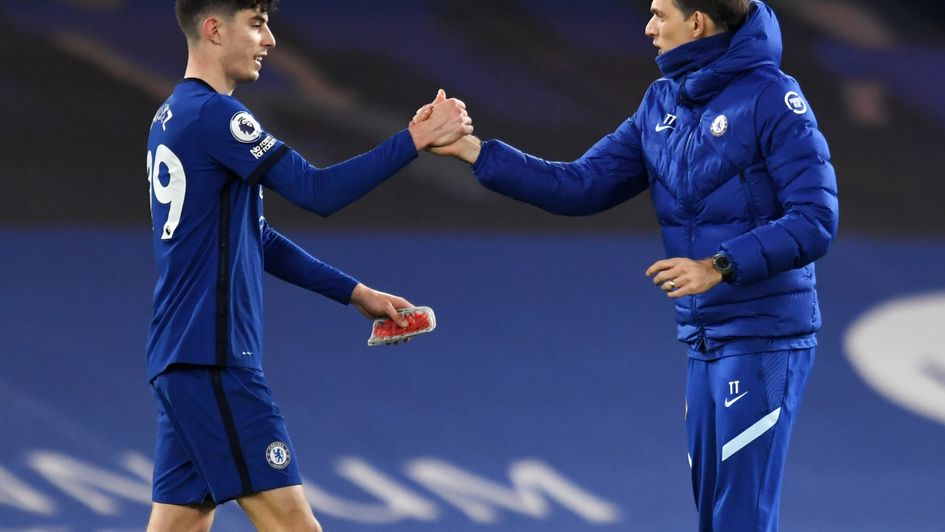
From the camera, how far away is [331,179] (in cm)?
303

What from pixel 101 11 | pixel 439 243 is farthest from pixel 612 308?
pixel 101 11

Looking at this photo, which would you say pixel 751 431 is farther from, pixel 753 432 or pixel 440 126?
pixel 440 126

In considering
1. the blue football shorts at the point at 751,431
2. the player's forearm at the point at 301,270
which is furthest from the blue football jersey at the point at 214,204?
the blue football shorts at the point at 751,431

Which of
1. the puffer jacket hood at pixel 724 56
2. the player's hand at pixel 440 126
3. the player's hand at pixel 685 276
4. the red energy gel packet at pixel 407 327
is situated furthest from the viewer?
the red energy gel packet at pixel 407 327

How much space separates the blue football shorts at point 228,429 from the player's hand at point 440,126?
68 cm

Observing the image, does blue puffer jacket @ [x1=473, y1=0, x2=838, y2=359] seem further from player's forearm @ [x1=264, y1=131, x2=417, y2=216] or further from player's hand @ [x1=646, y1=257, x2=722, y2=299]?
player's forearm @ [x1=264, y1=131, x2=417, y2=216]

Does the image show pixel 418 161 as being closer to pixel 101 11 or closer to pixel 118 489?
pixel 101 11

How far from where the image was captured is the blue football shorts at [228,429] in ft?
9.74

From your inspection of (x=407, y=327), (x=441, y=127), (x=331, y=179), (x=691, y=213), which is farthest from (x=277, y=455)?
(x=691, y=213)

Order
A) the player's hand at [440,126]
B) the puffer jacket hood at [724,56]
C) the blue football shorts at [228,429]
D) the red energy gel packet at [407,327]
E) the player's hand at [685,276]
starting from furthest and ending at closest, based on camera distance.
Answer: the red energy gel packet at [407,327]
the player's hand at [440,126]
the puffer jacket hood at [724,56]
the blue football shorts at [228,429]
the player's hand at [685,276]

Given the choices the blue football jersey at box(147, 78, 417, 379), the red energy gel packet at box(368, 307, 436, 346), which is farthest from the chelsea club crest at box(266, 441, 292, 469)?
the red energy gel packet at box(368, 307, 436, 346)

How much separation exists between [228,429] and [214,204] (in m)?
0.50

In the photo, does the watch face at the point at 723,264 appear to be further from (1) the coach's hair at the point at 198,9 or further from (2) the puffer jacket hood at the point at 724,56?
(1) the coach's hair at the point at 198,9

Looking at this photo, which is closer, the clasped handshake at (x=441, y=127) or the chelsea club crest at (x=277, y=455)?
the chelsea club crest at (x=277, y=455)
